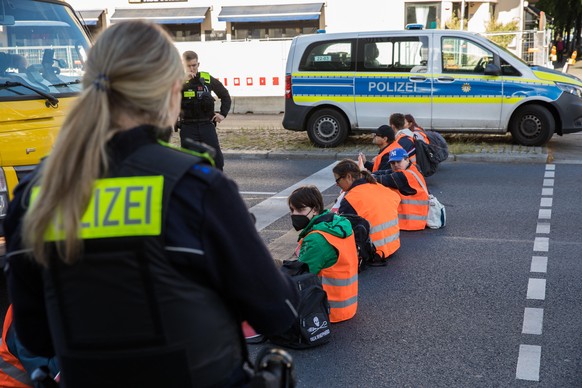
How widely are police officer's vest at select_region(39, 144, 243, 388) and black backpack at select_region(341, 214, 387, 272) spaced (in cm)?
437

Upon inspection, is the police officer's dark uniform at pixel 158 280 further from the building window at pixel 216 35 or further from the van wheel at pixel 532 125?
the building window at pixel 216 35

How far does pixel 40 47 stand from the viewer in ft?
20.7

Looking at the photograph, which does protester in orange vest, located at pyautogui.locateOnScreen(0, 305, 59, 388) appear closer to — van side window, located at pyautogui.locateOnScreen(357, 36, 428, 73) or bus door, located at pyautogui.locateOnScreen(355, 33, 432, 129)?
bus door, located at pyautogui.locateOnScreen(355, 33, 432, 129)

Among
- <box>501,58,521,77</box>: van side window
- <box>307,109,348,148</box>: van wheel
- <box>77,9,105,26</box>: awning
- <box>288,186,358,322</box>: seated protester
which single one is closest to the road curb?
<box>307,109,348,148</box>: van wheel

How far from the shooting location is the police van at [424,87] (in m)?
12.5

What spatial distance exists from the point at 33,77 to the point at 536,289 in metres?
4.41

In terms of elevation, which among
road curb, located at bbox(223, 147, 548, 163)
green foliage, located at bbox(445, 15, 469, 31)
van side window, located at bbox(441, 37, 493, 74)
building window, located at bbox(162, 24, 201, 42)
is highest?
building window, located at bbox(162, 24, 201, 42)

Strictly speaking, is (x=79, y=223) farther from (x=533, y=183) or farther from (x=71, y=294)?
(x=533, y=183)

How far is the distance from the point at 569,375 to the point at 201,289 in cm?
322

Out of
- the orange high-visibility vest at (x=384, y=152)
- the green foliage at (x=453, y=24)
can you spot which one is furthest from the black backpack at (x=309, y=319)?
the green foliage at (x=453, y=24)

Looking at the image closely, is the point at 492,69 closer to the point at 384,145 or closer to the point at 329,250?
the point at 384,145

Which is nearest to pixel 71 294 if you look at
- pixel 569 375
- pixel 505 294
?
pixel 569 375

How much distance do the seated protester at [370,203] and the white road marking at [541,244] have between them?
1481 millimetres

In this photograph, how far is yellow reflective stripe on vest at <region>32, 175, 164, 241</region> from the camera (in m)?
1.67
